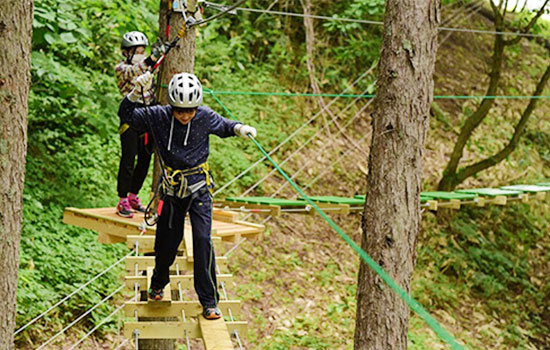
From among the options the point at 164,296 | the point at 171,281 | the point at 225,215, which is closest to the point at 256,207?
the point at 225,215

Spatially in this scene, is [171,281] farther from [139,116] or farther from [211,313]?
[139,116]

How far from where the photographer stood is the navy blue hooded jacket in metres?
3.89

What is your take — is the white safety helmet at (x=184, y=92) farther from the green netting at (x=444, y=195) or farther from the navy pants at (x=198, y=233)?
the green netting at (x=444, y=195)

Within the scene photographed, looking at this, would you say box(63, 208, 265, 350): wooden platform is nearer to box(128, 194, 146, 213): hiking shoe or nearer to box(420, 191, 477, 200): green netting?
box(128, 194, 146, 213): hiking shoe

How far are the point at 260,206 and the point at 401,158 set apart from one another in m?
2.82

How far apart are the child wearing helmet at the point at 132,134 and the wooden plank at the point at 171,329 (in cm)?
145

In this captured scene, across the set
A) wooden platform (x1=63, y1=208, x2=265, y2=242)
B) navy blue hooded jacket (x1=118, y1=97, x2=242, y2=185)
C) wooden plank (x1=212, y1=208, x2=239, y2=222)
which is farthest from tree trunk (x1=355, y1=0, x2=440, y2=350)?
wooden plank (x1=212, y1=208, x2=239, y2=222)

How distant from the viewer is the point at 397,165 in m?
3.53

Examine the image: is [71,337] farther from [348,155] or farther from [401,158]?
[348,155]

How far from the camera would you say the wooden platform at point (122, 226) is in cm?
484

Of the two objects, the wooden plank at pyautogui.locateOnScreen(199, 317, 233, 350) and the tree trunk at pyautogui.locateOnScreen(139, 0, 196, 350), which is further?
the tree trunk at pyautogui.locateOnScreen(139, 0, 196, 350)

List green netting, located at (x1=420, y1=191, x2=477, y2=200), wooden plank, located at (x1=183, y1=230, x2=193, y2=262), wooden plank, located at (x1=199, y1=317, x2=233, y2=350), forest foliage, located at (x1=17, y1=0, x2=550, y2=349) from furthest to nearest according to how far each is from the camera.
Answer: green netting, located at (x1=420, y1=191, x2=477, y2=200) → forest foliage, located at (x1=17, y1=0, x2=550, y2=349) → wooden plank, located at (x1=183, y1=230, x2=193, y2=262) → wooden plank, located at (x1=199, y1=317, x2=233, y2=350)

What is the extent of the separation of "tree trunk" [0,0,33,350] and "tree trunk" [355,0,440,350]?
1.77m

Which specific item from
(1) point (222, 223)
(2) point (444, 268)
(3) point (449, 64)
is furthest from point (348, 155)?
(1) point (222, 223)
